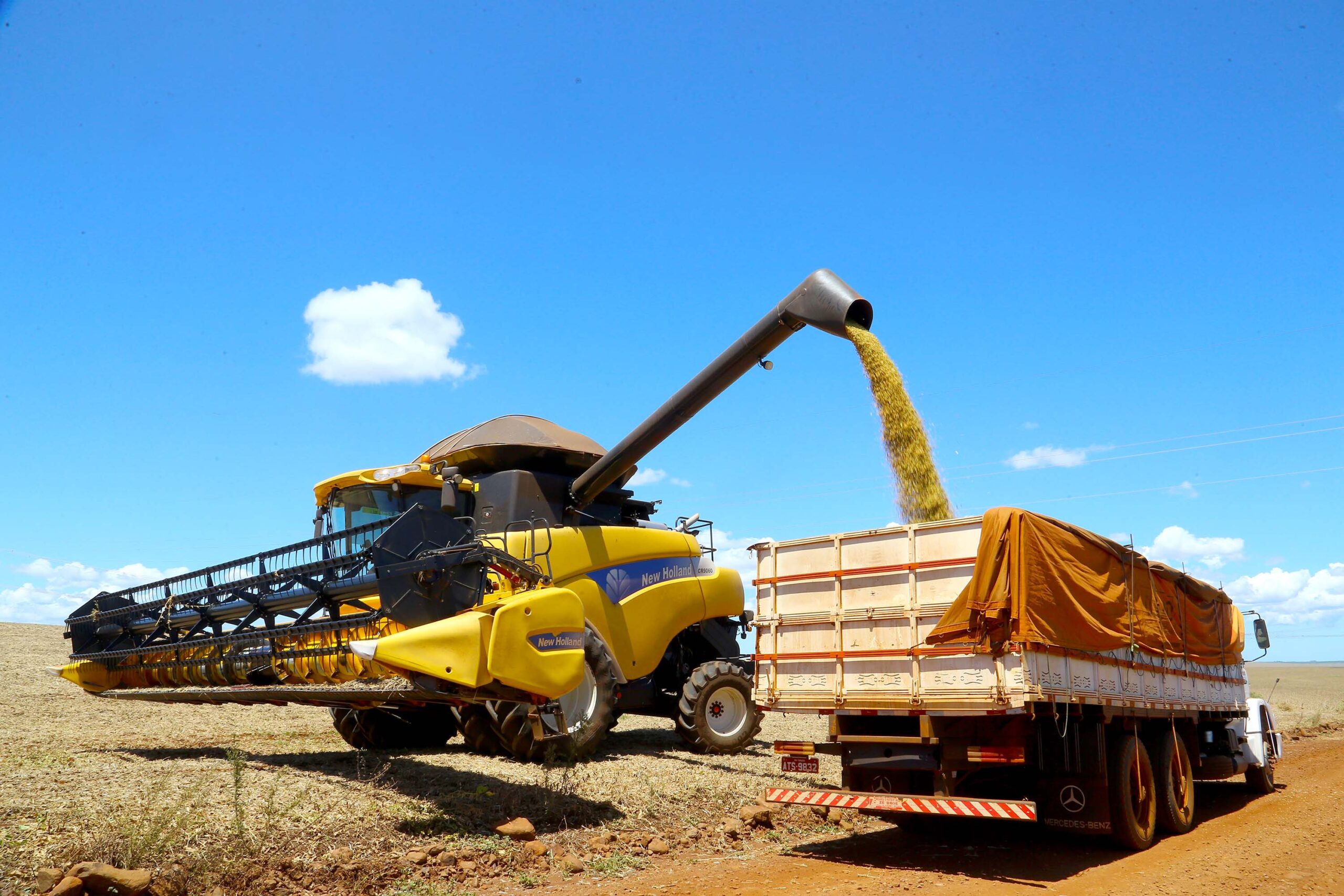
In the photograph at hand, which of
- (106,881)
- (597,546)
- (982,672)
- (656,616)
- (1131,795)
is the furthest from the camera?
(656,616)

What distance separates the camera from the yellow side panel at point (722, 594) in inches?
540

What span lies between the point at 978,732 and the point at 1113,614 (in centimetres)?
189

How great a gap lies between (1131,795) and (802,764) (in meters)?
2.82

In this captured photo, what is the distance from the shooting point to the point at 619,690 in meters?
12.5

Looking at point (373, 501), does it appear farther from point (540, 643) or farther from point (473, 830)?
point (473, 830)

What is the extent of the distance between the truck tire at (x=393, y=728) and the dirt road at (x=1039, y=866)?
18.3 ft

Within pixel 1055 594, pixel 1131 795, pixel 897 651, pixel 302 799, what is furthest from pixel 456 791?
pixel 1131 795

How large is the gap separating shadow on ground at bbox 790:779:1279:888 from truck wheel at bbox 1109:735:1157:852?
218 millimetres

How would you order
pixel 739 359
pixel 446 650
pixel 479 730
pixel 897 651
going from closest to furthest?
1. pixel 446 650
2. pixel 897 651
3. pixel 739 359
4. pixel 479 730

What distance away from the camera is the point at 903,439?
9859 millimetres

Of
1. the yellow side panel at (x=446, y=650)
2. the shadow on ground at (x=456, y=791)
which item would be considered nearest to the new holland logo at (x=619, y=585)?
the shadow on ground at (x=456, y=791)

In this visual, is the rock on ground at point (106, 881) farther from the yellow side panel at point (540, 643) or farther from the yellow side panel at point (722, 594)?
the yellow side panel at point (722, 594)

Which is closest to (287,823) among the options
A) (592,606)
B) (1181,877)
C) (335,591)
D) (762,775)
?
(335,591)

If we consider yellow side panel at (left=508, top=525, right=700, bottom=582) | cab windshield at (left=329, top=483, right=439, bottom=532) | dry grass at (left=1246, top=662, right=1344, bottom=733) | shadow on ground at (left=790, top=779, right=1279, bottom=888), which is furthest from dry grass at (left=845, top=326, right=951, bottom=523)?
dry grass at (left=1246, top=662, right=1344, bottom=733)
